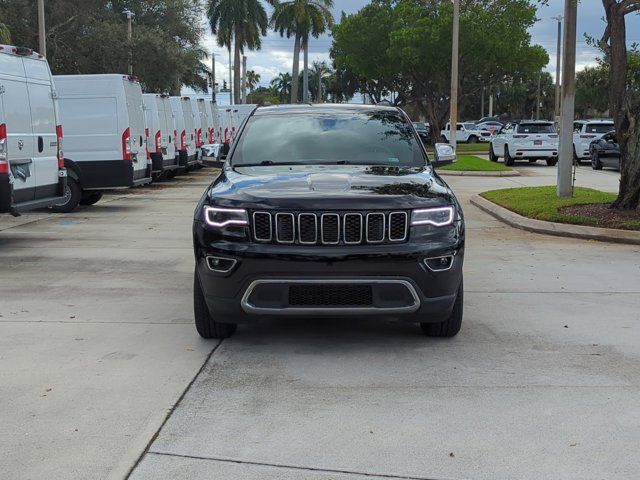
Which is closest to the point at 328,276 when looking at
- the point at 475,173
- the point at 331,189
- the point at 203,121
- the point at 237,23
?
the point at 331,189

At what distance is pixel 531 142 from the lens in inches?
1107

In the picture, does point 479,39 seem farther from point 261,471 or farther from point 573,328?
point 261,471

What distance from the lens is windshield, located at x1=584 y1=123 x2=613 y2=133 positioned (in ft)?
95.3

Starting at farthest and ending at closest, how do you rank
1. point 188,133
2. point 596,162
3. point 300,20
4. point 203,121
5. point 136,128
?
1. point 300,20
2. point 596,162
3. point 203,121
4. point 188,133
5. point 136,128

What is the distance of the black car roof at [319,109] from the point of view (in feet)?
24.5

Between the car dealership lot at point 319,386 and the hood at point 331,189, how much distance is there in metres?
1.05

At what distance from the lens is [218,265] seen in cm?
548

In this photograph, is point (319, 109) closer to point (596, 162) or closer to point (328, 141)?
point (328, 141)

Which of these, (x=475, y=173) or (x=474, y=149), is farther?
(x=474, y=149)

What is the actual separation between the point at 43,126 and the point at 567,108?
876 cm

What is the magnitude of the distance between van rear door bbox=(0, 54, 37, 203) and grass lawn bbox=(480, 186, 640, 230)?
7159mm

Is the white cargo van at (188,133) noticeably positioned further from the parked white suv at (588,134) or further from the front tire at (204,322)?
the front tire at (204,322)

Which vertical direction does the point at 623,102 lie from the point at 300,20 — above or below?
below

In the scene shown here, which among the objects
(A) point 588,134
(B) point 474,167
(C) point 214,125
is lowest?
(B) point 474,167
